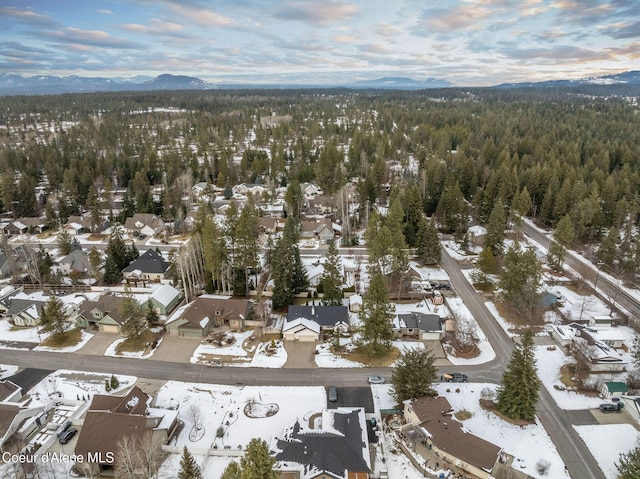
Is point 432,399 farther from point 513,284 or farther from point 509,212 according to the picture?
point 509,212

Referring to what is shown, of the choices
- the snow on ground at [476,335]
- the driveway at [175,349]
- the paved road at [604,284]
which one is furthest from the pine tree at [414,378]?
the paved road at [604,284]

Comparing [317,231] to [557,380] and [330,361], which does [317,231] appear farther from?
[557,380]

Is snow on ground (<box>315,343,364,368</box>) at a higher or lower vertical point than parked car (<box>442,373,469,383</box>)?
lower

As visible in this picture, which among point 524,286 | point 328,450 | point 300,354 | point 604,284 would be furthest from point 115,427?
point 604,284

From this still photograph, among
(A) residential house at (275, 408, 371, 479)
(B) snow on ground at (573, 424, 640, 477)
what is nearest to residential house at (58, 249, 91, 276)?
(A) residential house at (275, 408, 371, 479)

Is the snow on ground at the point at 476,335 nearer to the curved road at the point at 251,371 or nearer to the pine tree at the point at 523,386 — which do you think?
the curved road at the point at 251,371

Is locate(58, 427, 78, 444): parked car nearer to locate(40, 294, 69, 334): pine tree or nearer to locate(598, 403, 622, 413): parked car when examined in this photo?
locate(40, 294, 69, 334): pine tree
